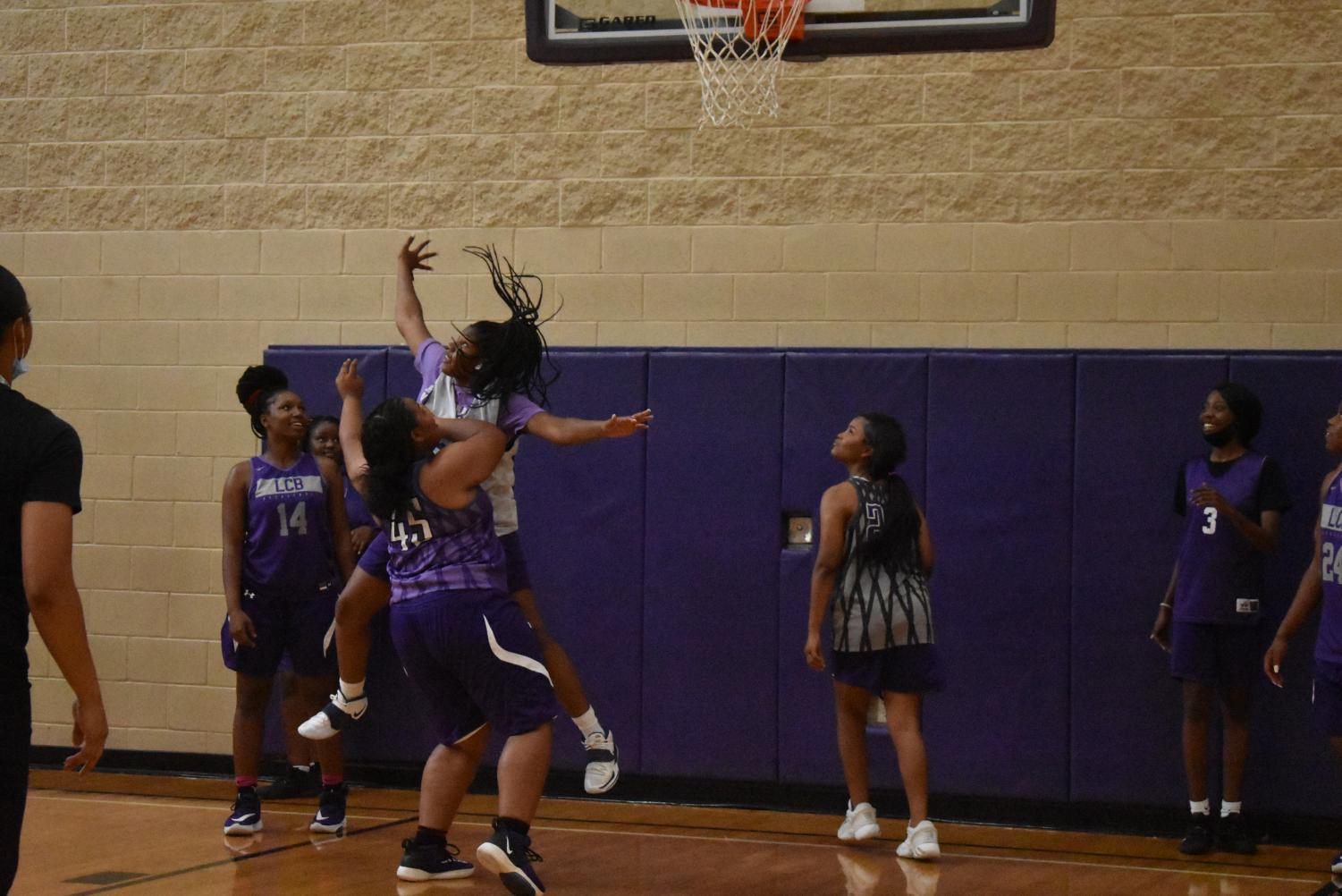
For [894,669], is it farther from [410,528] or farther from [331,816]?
[331,816]

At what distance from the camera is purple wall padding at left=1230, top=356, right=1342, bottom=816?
20.7 ft

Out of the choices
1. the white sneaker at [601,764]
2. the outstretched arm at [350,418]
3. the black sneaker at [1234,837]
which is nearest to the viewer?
the outstretched arm at [350,418]

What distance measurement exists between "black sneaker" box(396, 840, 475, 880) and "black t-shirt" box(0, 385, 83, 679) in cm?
246

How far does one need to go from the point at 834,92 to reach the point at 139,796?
458cm

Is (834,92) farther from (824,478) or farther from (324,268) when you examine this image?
(324,268)

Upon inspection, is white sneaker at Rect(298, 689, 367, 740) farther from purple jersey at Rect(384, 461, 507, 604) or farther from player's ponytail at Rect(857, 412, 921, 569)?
player's ponytail at Rect(857, 412, 921, 569)

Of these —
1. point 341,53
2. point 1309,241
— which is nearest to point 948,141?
point 1309,241

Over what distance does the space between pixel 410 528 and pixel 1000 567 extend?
2.84m

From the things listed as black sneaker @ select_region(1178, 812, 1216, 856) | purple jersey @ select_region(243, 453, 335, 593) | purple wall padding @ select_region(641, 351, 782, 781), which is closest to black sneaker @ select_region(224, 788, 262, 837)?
purple jersey @ select_region(243, 453, 335, 593)

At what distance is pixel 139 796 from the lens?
6.95 m

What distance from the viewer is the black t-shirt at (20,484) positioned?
291 centimetres

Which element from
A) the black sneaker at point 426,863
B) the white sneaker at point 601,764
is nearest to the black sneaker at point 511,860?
the black sneaker at point 426,863

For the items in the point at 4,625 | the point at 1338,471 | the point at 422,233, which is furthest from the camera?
the point at 422,233

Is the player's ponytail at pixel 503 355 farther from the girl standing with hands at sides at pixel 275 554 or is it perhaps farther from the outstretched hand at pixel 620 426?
the girl standing with hands at sides at pixel 275 554
